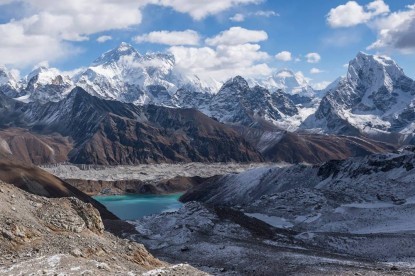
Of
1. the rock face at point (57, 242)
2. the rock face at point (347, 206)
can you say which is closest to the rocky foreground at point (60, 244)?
the rock face at point (57, 242)

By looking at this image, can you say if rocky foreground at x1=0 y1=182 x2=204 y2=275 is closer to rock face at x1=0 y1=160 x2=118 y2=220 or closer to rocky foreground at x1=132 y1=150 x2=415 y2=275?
rocky foreground at x1=132 y1=150 x2=415 y2=275

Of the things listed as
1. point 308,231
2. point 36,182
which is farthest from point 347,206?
point 36,182

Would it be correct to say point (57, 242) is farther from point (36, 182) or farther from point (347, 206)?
point (36, 182)

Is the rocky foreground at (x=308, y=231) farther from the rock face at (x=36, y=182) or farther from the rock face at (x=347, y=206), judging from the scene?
the rock face at (x=36, y=182)

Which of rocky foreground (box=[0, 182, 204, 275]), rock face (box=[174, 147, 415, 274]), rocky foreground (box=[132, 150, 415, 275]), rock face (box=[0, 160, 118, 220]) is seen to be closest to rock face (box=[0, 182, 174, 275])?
rocky foreground (box=[0, 182, 204, 275])

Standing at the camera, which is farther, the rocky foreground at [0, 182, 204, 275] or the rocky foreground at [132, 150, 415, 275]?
the rocky foreground at [132, 150, 415, 275]

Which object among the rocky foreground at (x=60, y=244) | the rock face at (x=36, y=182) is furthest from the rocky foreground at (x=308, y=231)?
the rock face at (x=36, y=182)

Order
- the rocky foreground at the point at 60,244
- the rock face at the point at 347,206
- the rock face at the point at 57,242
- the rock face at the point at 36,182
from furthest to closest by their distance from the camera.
Answer: the rock face at the point at 36,182
the rock face at the point at 347,206
the rock face at the point at 57,242
the rocky foreground at the point at 60,244

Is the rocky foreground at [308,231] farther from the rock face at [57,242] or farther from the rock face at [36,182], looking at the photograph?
the rock face at [36,182]

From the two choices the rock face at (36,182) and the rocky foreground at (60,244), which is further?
the rock face at (36,182)

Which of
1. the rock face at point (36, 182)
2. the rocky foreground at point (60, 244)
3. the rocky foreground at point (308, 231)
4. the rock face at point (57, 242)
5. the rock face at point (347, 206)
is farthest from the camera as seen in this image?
the rock face at point (36, 182)

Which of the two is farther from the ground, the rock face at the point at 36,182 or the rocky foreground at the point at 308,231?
the rock face at the point at 36,182
